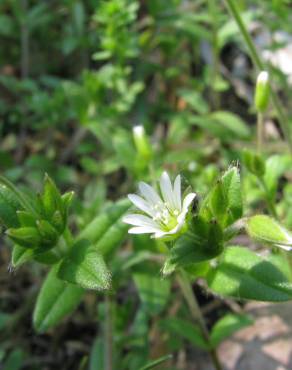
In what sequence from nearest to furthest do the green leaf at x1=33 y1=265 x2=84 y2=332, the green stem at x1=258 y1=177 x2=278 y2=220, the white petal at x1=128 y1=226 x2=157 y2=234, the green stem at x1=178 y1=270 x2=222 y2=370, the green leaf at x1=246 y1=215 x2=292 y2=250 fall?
the green leaf at x1=246 y1=215 x2=292 y2=250
the white petal at x1=128 y1=226 x2=157 y2=234
the green leaf at x1=33 y1=265 x2=84 y2=332
the green stem at x1=258 y1=177 x2=278 y2=220
the green stem at x1=178 y1=270 x2=222 y2=370

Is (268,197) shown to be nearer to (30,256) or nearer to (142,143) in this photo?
(142,143)

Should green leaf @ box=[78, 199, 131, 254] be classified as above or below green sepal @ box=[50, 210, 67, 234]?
below

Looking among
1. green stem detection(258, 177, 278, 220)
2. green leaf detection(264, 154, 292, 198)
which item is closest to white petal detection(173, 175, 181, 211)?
green stem detection(258, 177, 278, 220)

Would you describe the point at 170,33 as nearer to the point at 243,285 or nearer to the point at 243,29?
the point at 243,29

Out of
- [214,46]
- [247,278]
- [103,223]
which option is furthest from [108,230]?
[214,46]

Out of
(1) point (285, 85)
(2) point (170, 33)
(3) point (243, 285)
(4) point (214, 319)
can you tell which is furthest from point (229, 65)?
(3) point (243, 285)

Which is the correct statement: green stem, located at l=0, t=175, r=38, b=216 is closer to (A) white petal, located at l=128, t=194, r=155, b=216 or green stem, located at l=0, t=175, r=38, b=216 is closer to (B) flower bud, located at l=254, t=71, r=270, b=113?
(A) white petal, located at l=128, t=194, r=155, b=216
